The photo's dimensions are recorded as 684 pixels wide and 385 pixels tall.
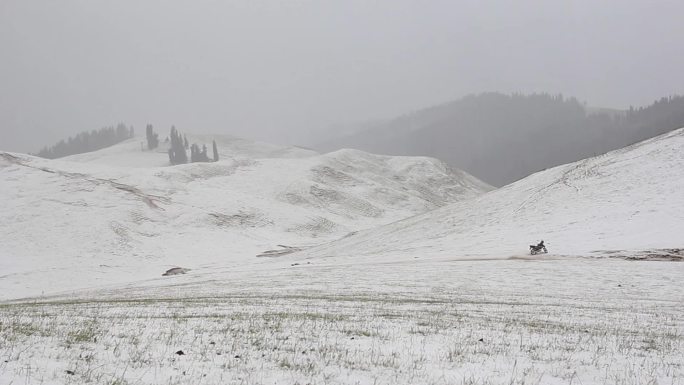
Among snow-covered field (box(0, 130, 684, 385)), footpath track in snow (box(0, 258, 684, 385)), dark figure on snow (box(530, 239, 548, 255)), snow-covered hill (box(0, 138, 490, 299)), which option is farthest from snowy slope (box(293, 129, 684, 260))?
footpath track in snow (box(0, 258, 684, 385))

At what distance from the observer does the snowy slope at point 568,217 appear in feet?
144

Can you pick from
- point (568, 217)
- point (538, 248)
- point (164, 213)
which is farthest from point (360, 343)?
point (164, 213)

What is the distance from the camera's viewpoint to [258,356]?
8602 mm

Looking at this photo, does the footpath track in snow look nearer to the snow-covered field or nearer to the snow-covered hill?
the snow-covered field

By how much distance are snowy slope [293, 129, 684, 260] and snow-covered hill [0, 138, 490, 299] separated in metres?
21.7

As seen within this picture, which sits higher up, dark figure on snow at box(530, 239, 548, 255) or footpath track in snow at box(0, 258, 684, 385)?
footpath track in snow at box(0, 258, 684, 385)

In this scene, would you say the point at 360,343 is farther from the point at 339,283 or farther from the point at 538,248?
the point at 538,248

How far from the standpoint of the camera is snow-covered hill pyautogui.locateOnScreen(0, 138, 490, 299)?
5694cm

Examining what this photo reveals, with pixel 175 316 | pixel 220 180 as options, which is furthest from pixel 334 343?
pixel 220 180

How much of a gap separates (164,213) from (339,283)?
6340 centimetres

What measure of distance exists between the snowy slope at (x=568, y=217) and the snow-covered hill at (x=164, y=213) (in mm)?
21663

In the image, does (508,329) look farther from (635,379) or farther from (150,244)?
(150,244)

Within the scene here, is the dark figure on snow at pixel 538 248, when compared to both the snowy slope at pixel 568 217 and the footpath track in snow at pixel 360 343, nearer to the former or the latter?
the snowy slope at pixel 568 217

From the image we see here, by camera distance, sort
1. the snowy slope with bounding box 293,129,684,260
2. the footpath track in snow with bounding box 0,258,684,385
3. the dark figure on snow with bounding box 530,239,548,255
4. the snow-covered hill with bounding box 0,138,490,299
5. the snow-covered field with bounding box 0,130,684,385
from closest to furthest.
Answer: the footpath track in snow with bounding box 0,258,684,385
the snow-covered field with bounding box 0,130,684,385
the dark figure on snow with bounding box 530,239,548,255
the snowy slope with bounding box 293,129,684,260
the snow-covered hill with bounding box 0,138,490,299
